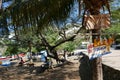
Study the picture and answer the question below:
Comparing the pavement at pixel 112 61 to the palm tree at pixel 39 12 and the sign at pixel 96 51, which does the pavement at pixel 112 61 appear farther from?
the sign at pixel 96 51

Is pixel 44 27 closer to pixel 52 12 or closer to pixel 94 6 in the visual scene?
pixel 52 12

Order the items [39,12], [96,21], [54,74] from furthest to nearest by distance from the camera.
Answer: [54,74], [39,12], [96,21]

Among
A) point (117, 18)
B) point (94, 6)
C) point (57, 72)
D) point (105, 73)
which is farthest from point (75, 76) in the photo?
point (94, 6)

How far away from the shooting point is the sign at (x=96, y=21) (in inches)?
248

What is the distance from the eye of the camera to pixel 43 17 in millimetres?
7449

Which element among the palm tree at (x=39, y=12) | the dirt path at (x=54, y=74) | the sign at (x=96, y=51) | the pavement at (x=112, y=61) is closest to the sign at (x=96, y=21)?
the sign at (x=96, y=51)

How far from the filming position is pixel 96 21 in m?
6.29

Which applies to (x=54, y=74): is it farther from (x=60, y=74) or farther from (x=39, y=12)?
(x=39, y=12)

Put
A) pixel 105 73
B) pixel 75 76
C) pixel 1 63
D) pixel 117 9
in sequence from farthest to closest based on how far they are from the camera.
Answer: pixel 1 63 < pixel 75 76 < pixel 117 9 < pixel 105 73

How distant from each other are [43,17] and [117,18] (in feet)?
24.8

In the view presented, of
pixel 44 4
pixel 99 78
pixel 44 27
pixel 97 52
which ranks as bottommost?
pixel 99 78

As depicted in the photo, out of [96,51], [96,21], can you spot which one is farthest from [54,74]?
[96,51]

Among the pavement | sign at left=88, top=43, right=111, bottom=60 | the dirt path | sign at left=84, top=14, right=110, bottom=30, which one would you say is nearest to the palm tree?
sign at left=84, top=14, right=110, bottom=30

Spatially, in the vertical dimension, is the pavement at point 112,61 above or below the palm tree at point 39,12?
below
